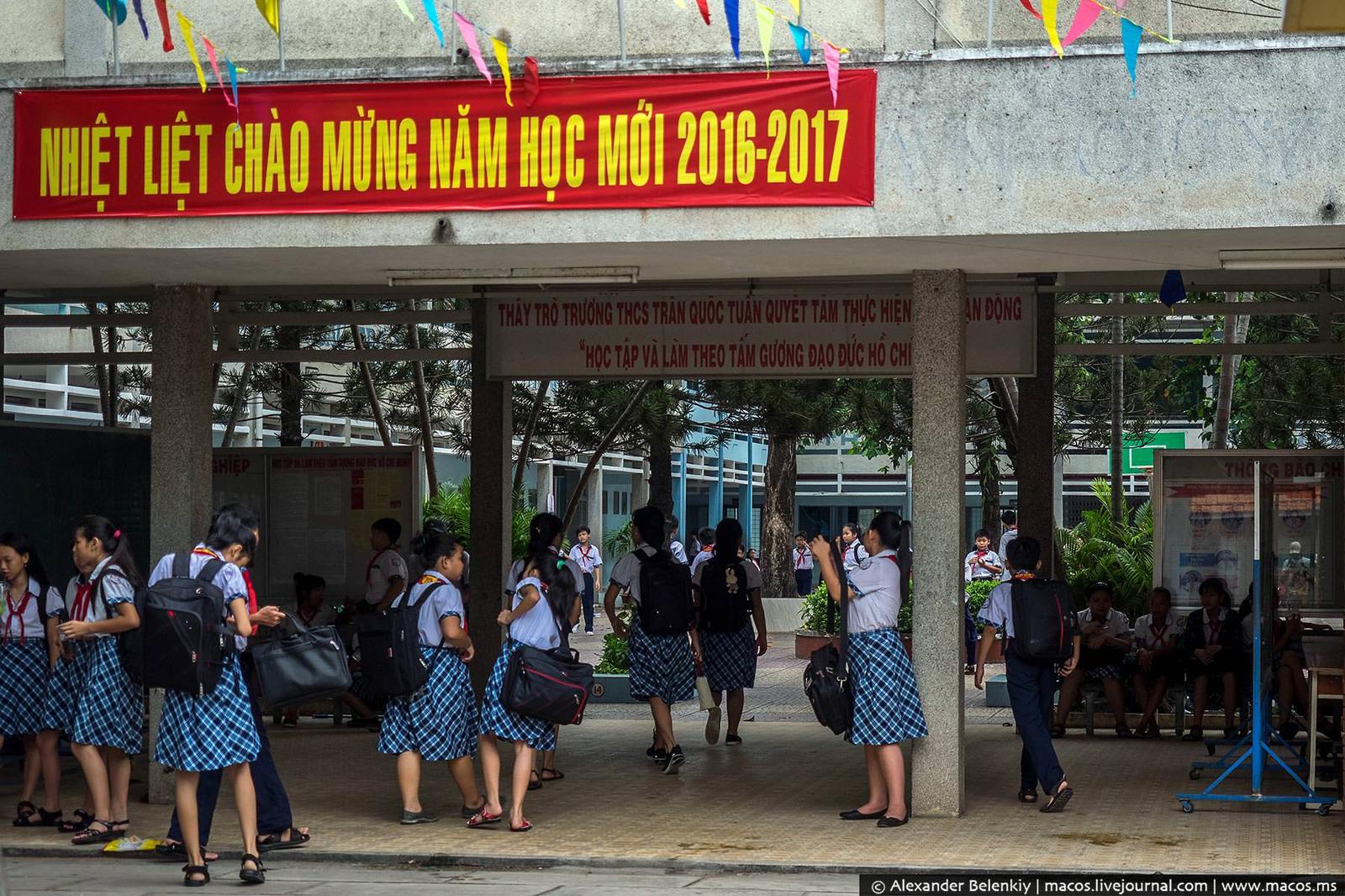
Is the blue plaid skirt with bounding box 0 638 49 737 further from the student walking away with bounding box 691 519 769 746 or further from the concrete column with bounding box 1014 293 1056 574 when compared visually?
the concrete column with bounding box 1014 293 1056 574

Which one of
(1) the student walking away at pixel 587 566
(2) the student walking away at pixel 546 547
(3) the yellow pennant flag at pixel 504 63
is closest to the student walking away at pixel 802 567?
(1) the student walking away at pixel 587 566

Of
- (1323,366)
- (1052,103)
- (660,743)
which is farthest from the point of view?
(1323,366)

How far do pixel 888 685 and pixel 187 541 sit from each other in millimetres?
3967

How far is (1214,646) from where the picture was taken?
11984 millimetres

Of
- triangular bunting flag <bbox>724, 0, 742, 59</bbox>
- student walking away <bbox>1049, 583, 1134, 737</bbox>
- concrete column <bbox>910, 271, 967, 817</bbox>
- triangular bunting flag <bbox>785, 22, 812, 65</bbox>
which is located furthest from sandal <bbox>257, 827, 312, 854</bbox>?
student walking away <bbox>1049, 583, 1134, 737</bbox>

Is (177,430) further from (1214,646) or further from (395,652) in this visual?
(1214,646)

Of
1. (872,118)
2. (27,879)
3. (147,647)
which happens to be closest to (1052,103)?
(872,118)

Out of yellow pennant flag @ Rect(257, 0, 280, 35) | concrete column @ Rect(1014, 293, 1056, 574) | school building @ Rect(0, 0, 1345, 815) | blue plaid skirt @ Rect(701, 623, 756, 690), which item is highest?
yellow pennant flag @ Rect(257, 0, 280, 35)

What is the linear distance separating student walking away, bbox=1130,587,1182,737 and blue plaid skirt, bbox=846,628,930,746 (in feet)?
15.1

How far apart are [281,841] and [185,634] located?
152cm

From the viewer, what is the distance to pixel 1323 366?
54.7 feet

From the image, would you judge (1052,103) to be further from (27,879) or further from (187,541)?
(27,879)

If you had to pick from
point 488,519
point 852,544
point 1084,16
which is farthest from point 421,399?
point 1084,16

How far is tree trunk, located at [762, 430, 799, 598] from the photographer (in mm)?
28031
